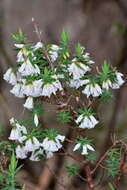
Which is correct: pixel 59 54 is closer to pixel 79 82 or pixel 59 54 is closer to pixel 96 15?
pixel 79 82

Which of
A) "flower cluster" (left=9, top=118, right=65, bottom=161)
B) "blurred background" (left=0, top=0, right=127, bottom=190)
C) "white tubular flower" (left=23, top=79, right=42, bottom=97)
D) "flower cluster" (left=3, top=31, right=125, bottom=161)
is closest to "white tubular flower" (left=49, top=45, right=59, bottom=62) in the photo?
"flower cluster" (left=3, top=31, right=125, bottom=161)

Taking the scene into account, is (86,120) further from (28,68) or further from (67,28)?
(67,28)

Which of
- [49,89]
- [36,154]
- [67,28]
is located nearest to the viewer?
[49,89]

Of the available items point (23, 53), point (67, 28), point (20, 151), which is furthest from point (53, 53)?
point (67, 28)

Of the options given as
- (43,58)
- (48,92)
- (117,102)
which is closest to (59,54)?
(43,58)

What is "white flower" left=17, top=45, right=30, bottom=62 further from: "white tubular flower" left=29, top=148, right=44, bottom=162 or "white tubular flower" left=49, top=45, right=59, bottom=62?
"white tubular flower" left=29, top=148, right=44, bottom=162

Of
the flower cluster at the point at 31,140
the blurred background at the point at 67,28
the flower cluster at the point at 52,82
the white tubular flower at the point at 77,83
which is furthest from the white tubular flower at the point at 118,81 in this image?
the blurred background at the point at 67,28

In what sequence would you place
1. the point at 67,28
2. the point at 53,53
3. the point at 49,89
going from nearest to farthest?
1. the point at 49,89
2. the point at 53,53
3. the point at 67,28
